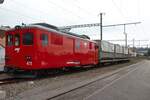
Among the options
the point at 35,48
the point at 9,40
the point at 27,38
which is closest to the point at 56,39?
the point at 27,38

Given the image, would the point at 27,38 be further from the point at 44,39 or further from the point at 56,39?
the point at 56,39

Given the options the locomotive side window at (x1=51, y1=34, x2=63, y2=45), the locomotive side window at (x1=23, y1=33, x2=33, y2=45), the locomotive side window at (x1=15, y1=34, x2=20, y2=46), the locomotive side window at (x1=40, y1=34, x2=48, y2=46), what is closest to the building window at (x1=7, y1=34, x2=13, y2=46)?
the locomotive side window at (x1=15, y1=34, x2=20, y2=46)

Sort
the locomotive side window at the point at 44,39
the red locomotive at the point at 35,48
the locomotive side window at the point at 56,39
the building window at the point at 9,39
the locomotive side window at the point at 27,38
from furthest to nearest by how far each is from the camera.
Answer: the locomotive side window at the point at 56,39
the building window at the point at 9,39
the locomotive side window at the point at 44,39
the locomotive side window at the point at 27,38
the red locomotive at the point at 35,48

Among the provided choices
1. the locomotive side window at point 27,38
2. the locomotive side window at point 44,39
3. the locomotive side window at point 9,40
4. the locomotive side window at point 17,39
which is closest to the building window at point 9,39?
the locomotive side window at point 9,40

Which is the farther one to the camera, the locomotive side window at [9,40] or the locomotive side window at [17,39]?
the locomotive side window at [9,40]

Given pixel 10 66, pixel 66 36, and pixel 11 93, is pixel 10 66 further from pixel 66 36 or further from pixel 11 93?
A: pixel 11 93

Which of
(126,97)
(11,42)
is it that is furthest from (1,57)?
(126,97)

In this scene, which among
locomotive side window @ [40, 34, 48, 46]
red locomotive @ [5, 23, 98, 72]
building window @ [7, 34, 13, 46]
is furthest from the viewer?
building window @ [7, 34, 13, 46]

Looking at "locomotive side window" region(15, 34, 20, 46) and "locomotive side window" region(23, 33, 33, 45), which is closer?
"locomotive side window" region(23, 33, 33, 45)

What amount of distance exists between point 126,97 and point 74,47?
12144 mm

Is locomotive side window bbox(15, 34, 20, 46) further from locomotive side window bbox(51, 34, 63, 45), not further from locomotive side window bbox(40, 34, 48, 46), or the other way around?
locomotive side window bbox(51, 34, 63, 45)

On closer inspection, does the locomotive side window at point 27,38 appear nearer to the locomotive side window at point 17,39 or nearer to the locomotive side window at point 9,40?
the locomotive side window at point 17,39

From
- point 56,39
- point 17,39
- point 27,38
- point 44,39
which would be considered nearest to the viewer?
point 27,38

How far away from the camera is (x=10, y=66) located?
17.0 metres
